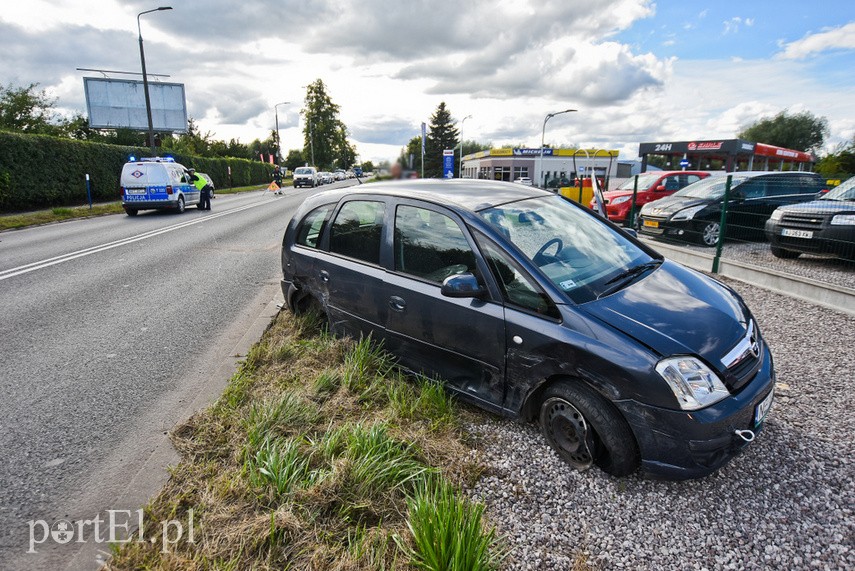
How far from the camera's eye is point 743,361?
2662 millimetres

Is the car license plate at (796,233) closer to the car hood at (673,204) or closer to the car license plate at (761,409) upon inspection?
the car hood at (673,204)

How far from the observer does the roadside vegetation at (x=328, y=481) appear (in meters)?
2.10

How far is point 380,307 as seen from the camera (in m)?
3.61

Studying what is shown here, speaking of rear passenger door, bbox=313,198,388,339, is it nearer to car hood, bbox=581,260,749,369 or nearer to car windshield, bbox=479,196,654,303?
car windshield, bbox=479,196,654,303

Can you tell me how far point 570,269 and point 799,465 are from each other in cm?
170

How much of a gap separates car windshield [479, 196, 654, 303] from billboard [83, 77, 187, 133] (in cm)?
3989

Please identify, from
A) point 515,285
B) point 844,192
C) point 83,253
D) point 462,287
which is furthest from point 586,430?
point 83,253

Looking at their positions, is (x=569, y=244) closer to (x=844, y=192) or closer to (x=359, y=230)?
(x=359, y=230)

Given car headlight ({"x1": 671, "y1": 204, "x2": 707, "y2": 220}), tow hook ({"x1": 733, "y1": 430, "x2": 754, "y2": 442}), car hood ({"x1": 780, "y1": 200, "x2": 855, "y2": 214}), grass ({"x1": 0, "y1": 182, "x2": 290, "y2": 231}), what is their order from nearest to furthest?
tow hook ({"x1": 733, "y1": 430, "x2": 754, "y2": 442}) < car hood ({"x1": 780, "y1": 200, "x2": 855, "y2": 214}) < car headlight ({"x1": 671, "y1": 204, "x2": 707, "y2": 220}) < grass ({"x1": 0, "y1": 182, "x2": 290, "y2": 231})

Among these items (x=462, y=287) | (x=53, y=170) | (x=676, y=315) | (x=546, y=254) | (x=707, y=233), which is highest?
(x=53, y=170)

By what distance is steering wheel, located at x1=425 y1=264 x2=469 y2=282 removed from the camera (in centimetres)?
316

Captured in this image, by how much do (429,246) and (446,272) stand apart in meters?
0.27

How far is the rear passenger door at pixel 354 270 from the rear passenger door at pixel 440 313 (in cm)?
16

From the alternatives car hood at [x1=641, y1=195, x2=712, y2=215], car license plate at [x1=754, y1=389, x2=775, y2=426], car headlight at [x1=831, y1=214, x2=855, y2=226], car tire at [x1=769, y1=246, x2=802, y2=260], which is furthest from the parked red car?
car license plate at [x1=754, y1=389, x2=775, y2=426]
